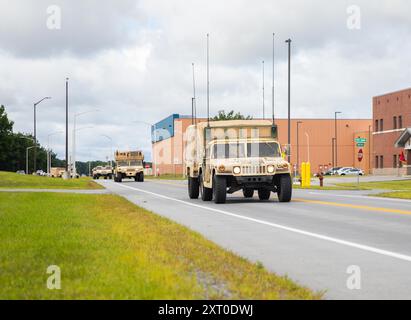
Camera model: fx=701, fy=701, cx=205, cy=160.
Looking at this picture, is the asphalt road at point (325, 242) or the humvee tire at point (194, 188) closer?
the asphalt road at point (325, 242)

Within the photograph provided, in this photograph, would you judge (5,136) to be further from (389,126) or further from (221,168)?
(221,168)

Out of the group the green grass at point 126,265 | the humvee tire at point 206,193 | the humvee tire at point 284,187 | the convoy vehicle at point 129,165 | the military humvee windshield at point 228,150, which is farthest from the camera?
the convoy vehicle at point 129,165

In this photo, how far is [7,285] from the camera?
665 centimetres

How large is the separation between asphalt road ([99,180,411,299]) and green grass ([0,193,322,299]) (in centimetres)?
50

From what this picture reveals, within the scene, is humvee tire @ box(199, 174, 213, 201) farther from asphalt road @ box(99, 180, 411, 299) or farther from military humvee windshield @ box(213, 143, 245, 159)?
asphalt road @ box(99, 180, 411, 299)

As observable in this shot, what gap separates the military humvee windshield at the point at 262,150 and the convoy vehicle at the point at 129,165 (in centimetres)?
3864

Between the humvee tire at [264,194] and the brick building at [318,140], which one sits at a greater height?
the brick building at [318,140]

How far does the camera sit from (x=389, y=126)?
87.5 m

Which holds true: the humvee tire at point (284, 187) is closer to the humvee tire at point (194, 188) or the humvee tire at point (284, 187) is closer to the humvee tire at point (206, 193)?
the humvee tire at point (206, 193)

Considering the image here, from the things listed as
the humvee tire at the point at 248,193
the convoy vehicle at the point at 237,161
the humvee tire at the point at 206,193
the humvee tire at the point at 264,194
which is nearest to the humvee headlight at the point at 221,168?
the convoy vehicle at the point at 237,161

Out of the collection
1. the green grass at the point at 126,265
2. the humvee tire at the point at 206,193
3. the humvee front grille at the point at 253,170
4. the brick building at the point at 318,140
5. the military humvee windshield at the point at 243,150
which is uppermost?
the brick building at the point at 318,140

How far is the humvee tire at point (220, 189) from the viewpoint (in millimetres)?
21812

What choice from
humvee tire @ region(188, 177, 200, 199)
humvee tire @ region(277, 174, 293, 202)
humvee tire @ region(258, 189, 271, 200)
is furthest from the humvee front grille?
humvee tire @ region(188, 177, 200, 199)
